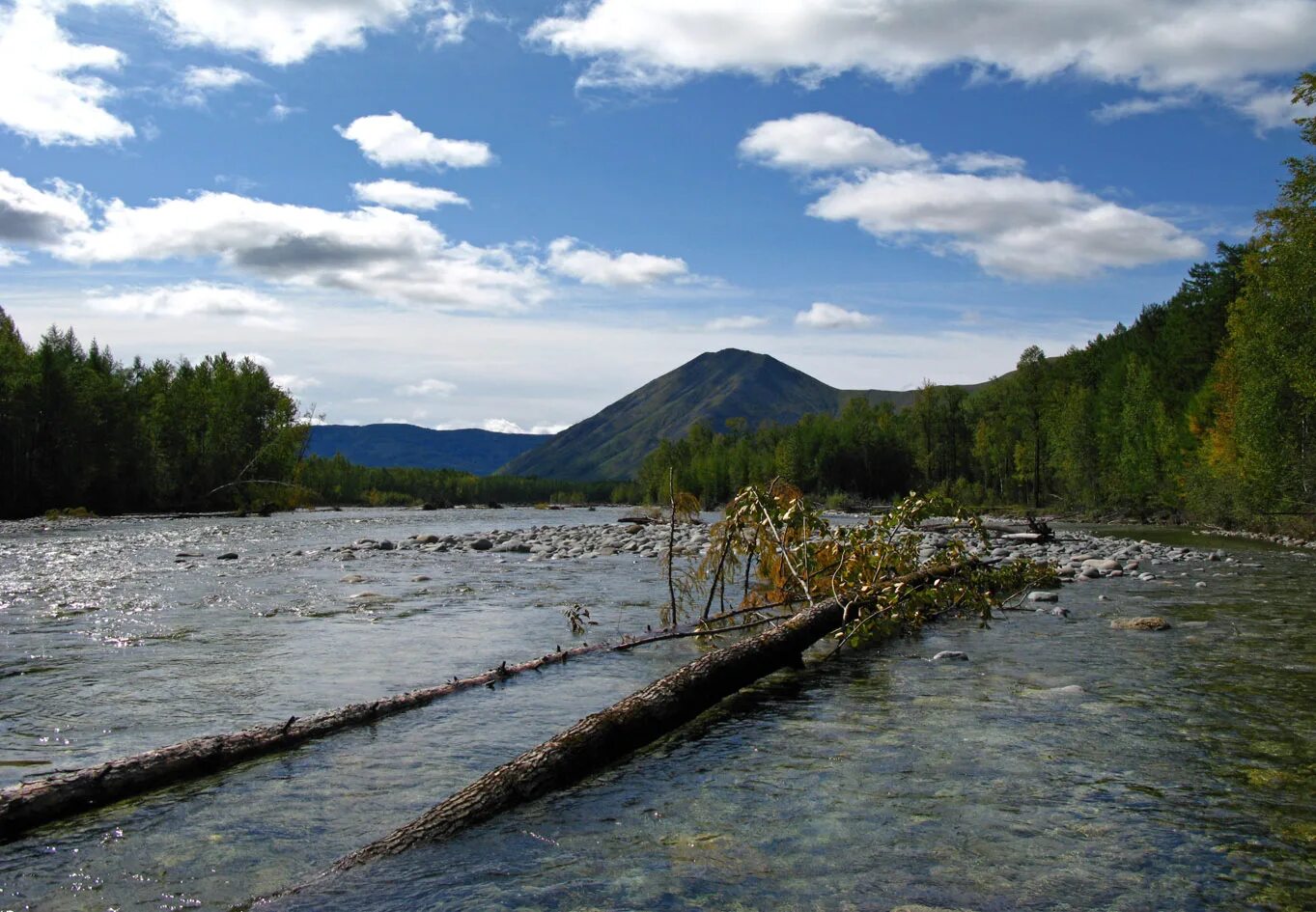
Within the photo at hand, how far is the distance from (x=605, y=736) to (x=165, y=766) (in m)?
3.10

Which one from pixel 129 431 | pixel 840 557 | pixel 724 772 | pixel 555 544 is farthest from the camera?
pixel 129 431

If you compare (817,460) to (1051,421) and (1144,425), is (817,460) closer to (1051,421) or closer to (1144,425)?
(1051,421)

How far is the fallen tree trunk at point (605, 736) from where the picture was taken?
511 centimetres

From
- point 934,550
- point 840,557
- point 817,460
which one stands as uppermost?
point 817,460

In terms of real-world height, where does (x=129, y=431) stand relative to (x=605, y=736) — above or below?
above

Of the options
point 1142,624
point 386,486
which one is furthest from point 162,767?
point 386,486

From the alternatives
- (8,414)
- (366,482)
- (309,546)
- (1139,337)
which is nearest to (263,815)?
(309,546)

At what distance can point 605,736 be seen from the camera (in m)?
6.57

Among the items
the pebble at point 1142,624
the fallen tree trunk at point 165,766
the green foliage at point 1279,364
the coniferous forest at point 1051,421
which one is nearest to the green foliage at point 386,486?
the coniferous forest at point 1051,421

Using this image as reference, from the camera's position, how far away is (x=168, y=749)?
243 inches

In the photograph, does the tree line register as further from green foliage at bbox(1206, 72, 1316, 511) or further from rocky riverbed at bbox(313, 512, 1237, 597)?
rocky riverbed at bbox(313, 512, 1237, 597)

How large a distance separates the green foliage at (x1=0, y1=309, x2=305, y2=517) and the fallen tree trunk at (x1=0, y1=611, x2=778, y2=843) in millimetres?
49835

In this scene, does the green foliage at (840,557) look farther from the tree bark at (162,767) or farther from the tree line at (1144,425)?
the tree line at (1144,425)

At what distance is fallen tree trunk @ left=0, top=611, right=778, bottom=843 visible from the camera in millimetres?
5203
